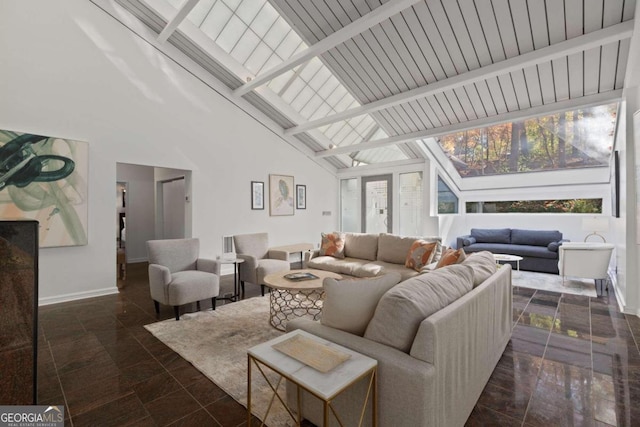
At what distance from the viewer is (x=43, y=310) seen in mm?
3602

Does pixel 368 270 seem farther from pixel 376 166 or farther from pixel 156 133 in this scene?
pixel 376 166

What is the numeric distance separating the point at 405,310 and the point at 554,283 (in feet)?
16.0

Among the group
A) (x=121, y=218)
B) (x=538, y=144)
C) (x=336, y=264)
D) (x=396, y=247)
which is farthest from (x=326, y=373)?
(x=121, y=218)

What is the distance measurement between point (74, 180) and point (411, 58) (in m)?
4.86

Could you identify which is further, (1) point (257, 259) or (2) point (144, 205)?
(2) point (144, 205)

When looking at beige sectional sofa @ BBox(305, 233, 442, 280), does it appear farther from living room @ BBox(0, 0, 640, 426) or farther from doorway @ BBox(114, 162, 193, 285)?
doorway @ BBox(114, 162, 193, 285)

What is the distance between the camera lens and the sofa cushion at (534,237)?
601 cm

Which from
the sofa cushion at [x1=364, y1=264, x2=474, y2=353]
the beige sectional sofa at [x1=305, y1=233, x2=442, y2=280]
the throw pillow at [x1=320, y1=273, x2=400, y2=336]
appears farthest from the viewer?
the beige sectional sofa at [x1=305, y1=233, x2=442, y2=280]

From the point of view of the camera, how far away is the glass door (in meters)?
7.53

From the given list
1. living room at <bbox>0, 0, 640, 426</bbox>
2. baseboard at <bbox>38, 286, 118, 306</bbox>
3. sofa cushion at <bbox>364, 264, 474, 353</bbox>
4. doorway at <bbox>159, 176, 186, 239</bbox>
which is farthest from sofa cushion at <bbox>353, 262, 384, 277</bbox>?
doorway at <bbox>159, 176, 186, 239</bbox>

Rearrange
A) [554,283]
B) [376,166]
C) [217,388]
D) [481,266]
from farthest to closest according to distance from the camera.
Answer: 1. [376,166]
2. [554,283]
3. [481,266]
4. [217,388]

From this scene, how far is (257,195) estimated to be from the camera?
6301 mm

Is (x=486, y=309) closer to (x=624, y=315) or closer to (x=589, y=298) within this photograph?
(x=624, y=315)

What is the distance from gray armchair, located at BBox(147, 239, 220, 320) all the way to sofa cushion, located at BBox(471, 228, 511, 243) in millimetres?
5827
